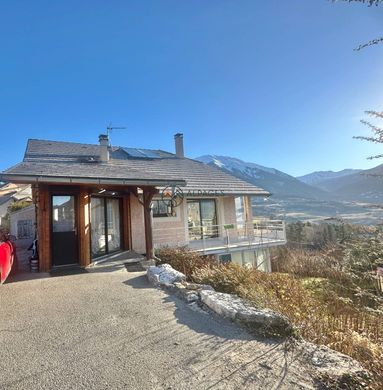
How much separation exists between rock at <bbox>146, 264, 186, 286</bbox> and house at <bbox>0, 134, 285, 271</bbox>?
96.0 inches

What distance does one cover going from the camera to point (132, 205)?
11922mm

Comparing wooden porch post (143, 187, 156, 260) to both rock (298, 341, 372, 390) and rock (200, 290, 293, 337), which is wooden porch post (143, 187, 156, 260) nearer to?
rock (200, 290, 293, 337)

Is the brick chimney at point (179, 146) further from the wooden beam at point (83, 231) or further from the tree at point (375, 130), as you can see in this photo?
the tree at point (375, 130)

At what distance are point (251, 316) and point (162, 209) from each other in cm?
1009

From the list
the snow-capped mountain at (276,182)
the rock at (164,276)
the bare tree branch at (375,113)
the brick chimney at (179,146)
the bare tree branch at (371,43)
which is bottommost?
Result: the rock at (164,276)

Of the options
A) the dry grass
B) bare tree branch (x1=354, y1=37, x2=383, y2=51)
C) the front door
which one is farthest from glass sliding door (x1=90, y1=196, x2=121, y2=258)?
bare tree branch (x1=354, y1=37, x2=383, y2=51)

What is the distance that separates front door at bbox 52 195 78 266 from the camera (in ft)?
29.0

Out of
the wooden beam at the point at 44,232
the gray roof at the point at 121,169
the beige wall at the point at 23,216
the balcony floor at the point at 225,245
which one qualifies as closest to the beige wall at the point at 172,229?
the balcony floor at the point at 225,245

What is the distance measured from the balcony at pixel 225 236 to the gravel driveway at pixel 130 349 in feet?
24.8

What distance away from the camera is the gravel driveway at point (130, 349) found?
2783 millimetres

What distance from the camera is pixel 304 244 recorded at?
21.8m

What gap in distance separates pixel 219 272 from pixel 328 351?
336 cm

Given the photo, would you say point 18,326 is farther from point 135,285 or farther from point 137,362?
point 135,285

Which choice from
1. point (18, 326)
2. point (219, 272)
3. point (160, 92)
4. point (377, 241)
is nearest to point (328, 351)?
point (377, 241)
